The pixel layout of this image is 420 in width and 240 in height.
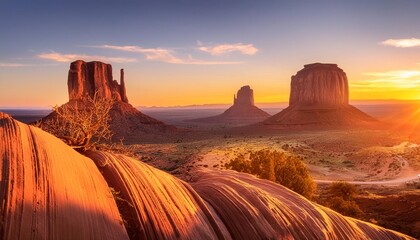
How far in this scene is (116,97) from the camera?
88.9 metres

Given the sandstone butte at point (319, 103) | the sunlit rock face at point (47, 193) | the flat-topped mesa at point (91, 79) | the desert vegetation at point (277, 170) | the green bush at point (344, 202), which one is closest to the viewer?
the sunlit rock face at point (47, 193)

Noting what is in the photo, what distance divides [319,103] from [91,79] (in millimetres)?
88797

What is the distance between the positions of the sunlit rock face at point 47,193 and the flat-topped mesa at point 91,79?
294 ft

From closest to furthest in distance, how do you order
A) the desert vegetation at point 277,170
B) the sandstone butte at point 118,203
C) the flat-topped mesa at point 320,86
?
1. the sandstone butte at point 118,203
2. the desert vegetation at point 277,170
3. the flat-topped mesa at point 320,86

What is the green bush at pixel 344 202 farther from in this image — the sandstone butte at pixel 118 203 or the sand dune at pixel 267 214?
the sandstone butte at pixel 118 203

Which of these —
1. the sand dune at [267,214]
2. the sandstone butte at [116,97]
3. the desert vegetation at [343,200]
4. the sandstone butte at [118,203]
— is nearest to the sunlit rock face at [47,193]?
the sandstone butte at [118,203]

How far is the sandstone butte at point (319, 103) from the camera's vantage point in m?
109

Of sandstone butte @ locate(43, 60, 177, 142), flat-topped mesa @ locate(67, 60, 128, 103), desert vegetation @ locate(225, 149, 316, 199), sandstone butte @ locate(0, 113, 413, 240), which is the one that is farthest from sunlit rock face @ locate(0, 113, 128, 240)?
flat-topped mesa @ locate(67, 60, 128, 103)

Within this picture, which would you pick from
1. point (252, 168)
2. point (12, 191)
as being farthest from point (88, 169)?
point (252, 168)

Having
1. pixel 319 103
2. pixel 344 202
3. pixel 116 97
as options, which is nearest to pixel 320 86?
pixel 319 103

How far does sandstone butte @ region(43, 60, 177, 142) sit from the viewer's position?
82.1 metres

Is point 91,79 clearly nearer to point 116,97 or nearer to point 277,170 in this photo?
point 116,97

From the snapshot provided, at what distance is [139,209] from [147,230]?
406 mm

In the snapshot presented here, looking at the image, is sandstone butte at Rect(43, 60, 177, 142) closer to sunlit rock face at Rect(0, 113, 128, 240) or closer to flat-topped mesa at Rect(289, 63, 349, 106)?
flat-topped mesa at Rect(289, 63, 349, 106)
